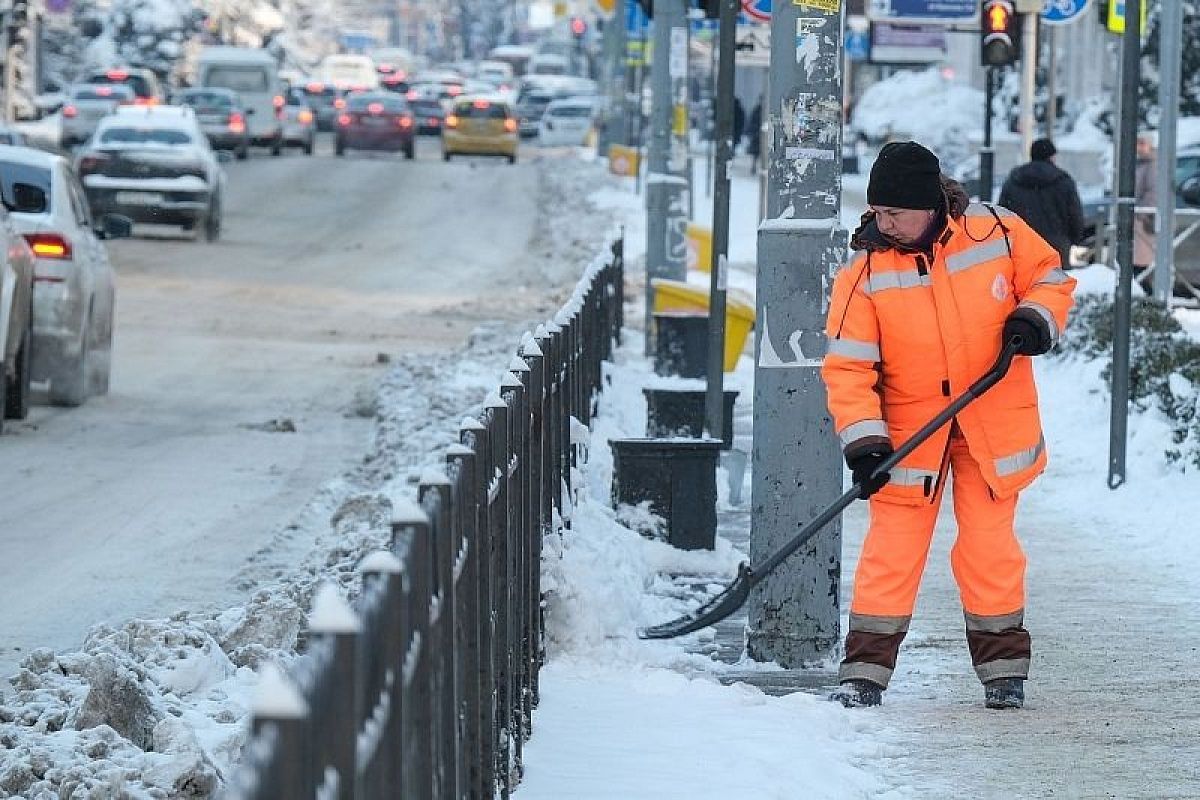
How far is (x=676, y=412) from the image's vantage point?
523 inches

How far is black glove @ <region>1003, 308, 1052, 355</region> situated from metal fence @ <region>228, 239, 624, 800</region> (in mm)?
1323

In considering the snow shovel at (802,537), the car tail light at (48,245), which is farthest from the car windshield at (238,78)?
the snow shovel at (802,537)

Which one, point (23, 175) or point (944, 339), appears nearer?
point (944, 339)

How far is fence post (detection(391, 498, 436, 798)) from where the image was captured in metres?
4.34

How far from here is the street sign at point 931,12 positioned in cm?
3291

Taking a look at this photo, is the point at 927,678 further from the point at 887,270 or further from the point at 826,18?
the point at 826,18

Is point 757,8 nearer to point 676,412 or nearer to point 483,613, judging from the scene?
point 676,412

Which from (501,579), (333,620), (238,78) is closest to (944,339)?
(501,579)

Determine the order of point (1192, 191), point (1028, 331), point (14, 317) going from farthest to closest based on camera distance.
Result: 1. point (1192, 191)
2. point (14, 317)
3. point (1028, 331)

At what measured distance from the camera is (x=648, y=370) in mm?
18688

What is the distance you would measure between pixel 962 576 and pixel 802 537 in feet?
1.76

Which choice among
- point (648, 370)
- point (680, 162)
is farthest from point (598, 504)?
point (680, 162)

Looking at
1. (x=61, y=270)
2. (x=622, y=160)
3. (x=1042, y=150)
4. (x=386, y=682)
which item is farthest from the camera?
(x=622, y=160)

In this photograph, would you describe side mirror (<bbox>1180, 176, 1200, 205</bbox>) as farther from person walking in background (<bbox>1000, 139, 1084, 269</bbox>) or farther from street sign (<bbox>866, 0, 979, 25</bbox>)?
street sign (<bbox>866, 0, 979, 25</bbox>)
